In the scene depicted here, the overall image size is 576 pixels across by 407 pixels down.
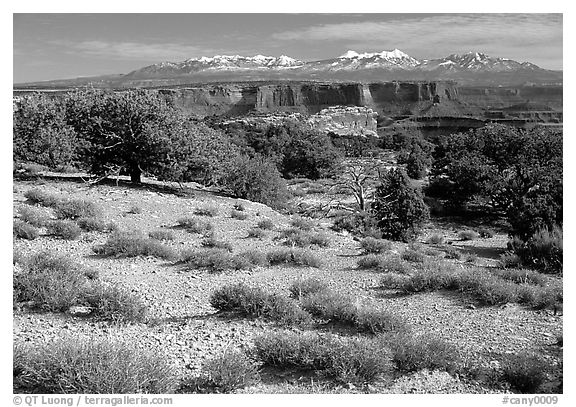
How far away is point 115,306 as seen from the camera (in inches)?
217

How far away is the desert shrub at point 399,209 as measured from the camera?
17156 millimetres

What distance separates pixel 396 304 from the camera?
691 centimetres

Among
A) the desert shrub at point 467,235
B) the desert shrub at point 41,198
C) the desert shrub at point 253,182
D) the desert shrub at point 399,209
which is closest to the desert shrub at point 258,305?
the desert shrub at point 41,198

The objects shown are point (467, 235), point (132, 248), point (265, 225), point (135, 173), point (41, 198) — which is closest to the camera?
point (132, 248)

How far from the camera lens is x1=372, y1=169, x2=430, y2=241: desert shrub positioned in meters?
17.2

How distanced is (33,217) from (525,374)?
9074 mm

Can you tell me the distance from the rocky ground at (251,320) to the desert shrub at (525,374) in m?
0.16

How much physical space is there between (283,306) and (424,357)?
1.83 metres

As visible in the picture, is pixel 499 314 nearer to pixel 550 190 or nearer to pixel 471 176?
pixel 550 190

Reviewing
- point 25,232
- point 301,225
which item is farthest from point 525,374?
point 301,225

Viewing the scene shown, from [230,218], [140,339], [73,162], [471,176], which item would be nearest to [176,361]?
[140,339]

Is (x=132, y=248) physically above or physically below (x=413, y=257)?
above

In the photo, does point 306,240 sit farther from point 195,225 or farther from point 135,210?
point 135,210

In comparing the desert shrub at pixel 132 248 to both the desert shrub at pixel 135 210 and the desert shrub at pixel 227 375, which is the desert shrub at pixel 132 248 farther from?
the desert shrub at pixel 227 375
